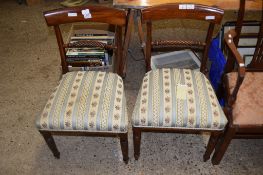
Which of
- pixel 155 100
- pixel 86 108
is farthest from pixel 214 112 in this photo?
pixel 86 108

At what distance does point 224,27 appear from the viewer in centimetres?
189

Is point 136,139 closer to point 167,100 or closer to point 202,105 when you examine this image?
point 167,100

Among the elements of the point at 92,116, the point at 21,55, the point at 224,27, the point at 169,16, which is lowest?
the point at 21,55

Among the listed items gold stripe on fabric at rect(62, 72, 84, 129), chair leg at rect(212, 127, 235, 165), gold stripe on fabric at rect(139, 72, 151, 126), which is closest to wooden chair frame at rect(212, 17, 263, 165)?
chair leg at rect(212, 127, 235, 165)

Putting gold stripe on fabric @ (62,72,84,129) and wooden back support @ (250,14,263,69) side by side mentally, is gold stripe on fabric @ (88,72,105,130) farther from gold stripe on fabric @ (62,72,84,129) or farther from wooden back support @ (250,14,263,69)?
wooden back support @ (250,14,263,69)

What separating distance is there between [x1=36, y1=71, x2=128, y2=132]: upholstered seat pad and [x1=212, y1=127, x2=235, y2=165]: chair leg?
1.75 feet

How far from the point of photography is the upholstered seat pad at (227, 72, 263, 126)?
125 cm

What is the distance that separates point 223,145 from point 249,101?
11.1 inches

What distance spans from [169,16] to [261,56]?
0.56 m

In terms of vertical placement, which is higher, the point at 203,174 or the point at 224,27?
the point at 224,27

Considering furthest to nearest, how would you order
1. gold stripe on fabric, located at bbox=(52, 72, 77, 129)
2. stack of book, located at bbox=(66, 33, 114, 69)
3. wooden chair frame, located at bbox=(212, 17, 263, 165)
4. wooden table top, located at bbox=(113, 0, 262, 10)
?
stack of book, located at bbox=(66, 33, 114, 69)
wooden table top, located at bbox=(113, 0, 262, 10)
gold stripe on fabric, located at bbox=(52, 72, 77, 129)
wooden chair frame, located at bbox=(212, 17, 263, 165)

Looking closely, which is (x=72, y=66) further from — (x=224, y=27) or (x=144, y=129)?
(x=224, y=27)

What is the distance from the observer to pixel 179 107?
1.29 m

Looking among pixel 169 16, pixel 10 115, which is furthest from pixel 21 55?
pixel 169 16
